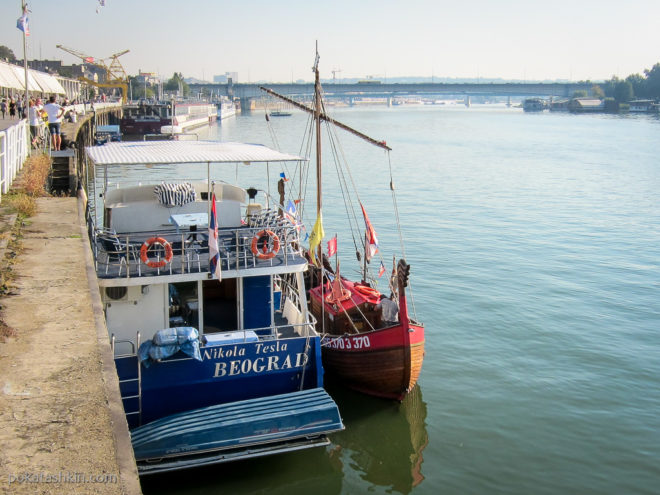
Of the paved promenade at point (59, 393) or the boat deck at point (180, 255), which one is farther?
the boat deck at point (180, 255)

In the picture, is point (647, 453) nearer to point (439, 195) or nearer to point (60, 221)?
point (60, 221)

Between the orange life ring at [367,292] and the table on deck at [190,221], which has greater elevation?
the table on deck at [190,221]

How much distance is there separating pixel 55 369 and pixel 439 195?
125 feet

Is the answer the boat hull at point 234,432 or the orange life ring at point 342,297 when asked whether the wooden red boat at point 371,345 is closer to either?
the orange life ring at point 342,297

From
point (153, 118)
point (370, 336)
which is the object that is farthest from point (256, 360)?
point (153, 118)

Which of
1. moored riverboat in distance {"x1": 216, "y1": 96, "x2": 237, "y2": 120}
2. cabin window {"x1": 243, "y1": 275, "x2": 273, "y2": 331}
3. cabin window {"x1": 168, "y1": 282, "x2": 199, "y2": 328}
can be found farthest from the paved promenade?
moored riverboat in distance {"x1": 216, "y1": 96, "x2": 237, "y2": 120}

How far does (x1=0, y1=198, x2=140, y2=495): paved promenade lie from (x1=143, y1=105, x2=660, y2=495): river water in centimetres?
362

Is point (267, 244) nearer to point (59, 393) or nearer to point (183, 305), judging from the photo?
point (183, 305)

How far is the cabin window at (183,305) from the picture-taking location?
13.5 m

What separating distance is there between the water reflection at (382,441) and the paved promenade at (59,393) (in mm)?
5768

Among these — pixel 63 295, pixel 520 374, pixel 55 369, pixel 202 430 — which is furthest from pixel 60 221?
pixel 520 374

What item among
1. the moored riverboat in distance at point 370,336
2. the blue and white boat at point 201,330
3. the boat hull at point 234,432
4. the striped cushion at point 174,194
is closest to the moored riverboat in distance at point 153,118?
the moored riverboat in distance at point 370,336

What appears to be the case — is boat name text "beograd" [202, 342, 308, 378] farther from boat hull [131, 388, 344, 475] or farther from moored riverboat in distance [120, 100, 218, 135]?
moored riverboat in distance [120, 100, 218, 135]

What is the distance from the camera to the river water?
42.3 ft
